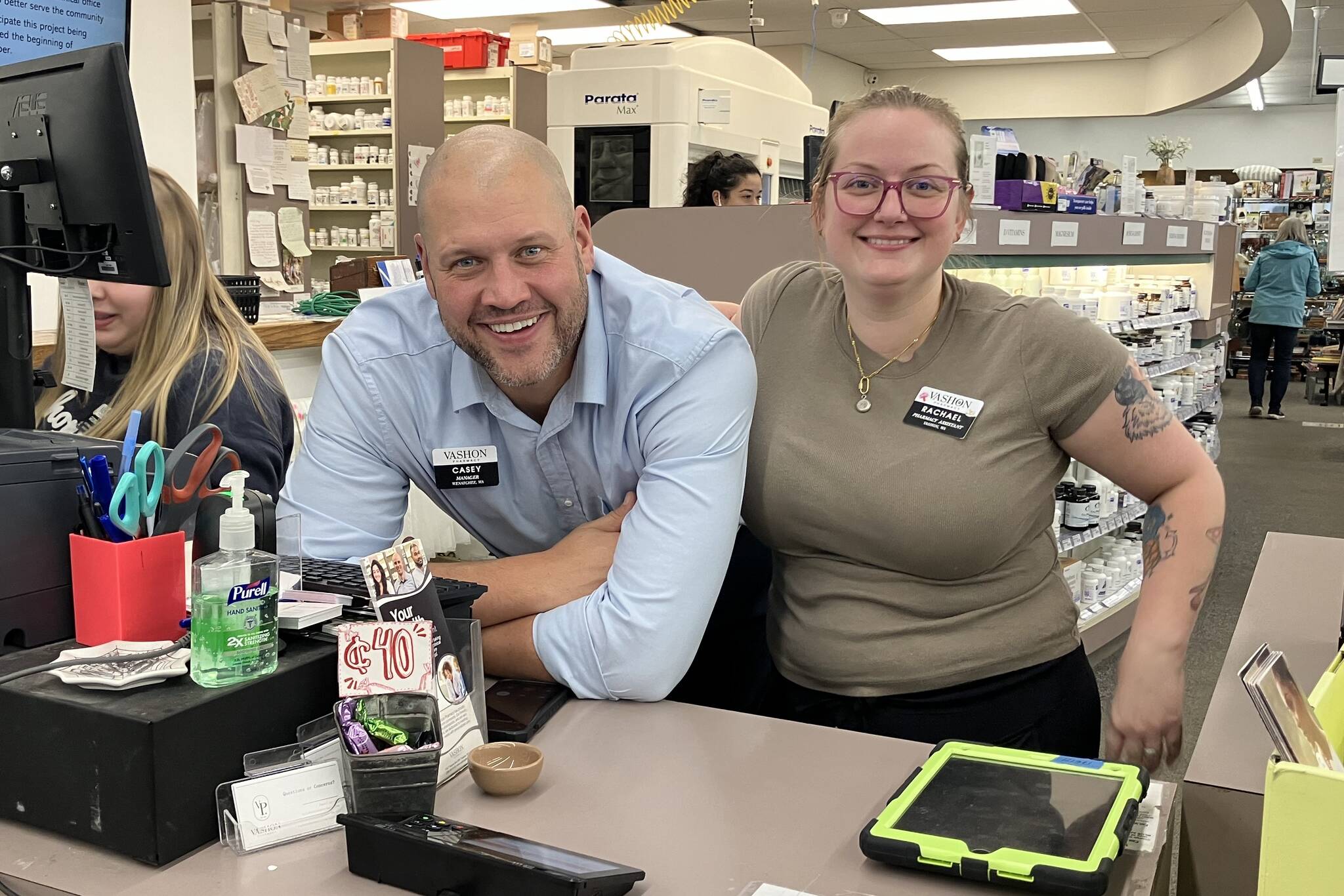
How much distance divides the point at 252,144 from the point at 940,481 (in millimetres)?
5483

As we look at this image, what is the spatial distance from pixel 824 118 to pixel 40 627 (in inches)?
207

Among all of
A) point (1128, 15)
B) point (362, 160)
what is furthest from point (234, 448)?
point (1128, 15)

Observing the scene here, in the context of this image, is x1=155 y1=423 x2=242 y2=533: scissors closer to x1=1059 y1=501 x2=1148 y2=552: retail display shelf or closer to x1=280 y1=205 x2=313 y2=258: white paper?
x1=1059 y1=501 x2=1148 y2=552: retail display shelf

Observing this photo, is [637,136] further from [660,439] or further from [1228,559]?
[1228,559]

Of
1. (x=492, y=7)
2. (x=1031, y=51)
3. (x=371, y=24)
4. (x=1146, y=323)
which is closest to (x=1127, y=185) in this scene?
(x=1146, y=323)

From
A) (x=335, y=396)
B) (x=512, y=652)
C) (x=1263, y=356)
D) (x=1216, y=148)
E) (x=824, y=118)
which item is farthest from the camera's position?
(x=1216, y=148)

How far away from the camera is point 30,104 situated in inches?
68.0

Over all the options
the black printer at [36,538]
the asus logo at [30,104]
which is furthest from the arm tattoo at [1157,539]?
the asus logo at [30,104]

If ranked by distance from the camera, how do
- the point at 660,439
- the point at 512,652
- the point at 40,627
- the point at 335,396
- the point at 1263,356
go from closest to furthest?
1. the point at 40,627
2. the point at 512,652
3. the point at 660,439
4. the point at 335,396
5. the point at 1263,356

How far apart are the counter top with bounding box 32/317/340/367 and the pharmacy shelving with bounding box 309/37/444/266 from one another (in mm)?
5350

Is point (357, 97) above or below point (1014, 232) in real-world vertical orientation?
above

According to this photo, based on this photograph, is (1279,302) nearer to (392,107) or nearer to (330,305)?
(392,107)

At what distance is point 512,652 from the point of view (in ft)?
5.19

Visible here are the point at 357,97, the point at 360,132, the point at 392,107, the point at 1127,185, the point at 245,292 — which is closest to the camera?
the point at 245,292
